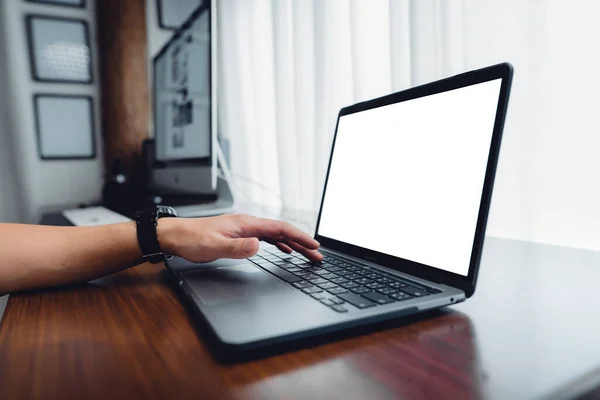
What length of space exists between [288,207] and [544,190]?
79 cm

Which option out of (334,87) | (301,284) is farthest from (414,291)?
(334,87)

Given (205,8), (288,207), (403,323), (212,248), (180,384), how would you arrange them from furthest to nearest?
(288,207) < (205,8) < (212,248) < (403,323) < (180,384)

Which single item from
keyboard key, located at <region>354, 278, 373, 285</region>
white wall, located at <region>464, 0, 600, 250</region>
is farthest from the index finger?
white wall, located at <region>464, 0, 600, 250</region>

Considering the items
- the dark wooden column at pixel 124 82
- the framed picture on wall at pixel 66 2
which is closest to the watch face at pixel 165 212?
the dark wooden column at pixel 124 82

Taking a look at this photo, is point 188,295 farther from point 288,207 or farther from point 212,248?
point 288,207

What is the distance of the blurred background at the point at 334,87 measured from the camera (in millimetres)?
627

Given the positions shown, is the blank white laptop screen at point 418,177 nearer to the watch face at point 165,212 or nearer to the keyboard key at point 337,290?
the keyboard key at point 337,290

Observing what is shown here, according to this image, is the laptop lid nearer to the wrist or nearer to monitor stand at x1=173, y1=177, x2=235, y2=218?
the wrist

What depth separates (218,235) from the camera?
0.52 m

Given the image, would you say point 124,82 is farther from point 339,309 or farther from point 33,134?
point 339,309

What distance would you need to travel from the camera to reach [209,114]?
1.15 metres

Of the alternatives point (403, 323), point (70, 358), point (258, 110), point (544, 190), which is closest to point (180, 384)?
point (70, 358)

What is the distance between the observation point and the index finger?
0.56 m

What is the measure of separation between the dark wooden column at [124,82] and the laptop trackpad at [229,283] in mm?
1791
